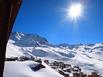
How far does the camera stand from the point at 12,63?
41.2 ft

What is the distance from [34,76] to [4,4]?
365 inches

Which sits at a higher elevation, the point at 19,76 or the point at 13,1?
the point at 13,1

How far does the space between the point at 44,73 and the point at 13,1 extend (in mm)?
10081

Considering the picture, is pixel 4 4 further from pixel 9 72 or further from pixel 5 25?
pixel 9 72

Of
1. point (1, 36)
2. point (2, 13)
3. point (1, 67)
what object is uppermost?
point (2, 13)

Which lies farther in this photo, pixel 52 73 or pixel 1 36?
pixel 52 73

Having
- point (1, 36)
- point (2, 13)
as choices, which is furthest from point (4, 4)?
point (1, 36)

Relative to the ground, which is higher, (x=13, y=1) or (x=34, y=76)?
(x=13, y=1)

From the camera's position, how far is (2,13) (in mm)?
2635

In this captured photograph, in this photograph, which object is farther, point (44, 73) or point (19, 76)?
point (44, 73)

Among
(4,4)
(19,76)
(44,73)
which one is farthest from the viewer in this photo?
(44,73)

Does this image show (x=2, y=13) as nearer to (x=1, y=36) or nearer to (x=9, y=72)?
(x=1, y=36)

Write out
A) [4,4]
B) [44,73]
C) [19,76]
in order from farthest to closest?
[44,73]
[19,76]
[4,4]

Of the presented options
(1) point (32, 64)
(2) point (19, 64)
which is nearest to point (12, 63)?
(2) point (19, 64)
